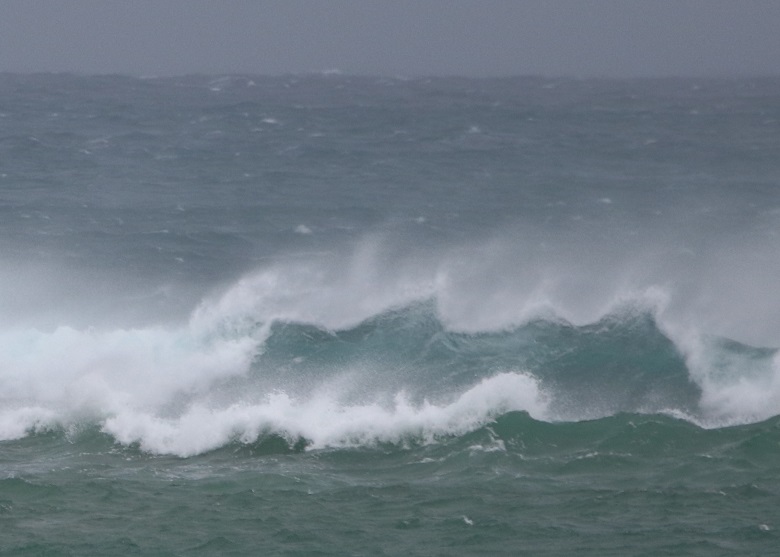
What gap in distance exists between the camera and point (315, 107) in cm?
6462

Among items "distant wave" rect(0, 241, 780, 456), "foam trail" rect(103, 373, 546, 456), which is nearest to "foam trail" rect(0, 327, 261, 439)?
"distant wave" rect(0, 241, 780, 456)

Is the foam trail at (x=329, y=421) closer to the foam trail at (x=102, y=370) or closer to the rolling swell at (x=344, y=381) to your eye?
the rolling swell at (x=344, y=381)

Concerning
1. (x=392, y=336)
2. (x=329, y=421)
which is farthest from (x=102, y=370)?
(x=392, y=336)

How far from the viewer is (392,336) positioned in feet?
115

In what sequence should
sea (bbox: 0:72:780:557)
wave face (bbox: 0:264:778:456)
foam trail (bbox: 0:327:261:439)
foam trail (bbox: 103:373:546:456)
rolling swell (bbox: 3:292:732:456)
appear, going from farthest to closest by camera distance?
foam trail (bbox: 0:327:261:439), wave face (bbox: 0:264:778:456), rolling swell (bbox: 3:292:732:456), foam trail (bbox: 103:373:546:456), sea (bbox: 0:72:780:557)

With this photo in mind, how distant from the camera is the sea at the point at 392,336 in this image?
24.8 metres

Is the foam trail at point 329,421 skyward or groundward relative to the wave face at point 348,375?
groundward

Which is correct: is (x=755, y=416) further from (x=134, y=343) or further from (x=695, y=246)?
(x=134, y=343)

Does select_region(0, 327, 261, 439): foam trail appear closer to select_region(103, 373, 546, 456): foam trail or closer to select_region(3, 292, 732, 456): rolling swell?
select_region(3, 292, 732, 456): rolling swell

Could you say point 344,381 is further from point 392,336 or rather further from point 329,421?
point 392,336

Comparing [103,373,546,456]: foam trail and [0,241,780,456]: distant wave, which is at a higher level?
[0,241,780,456]: distant wave

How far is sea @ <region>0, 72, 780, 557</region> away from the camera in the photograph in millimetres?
24781

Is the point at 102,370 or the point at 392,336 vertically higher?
the point at 392,336

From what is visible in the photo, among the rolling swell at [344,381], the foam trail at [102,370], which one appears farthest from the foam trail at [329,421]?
the foam trail at [102,370]
